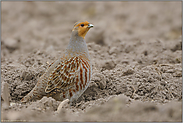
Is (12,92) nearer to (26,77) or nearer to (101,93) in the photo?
(26,77)

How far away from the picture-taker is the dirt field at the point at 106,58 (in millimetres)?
3031

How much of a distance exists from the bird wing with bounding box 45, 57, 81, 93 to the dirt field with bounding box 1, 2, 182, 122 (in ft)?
1.26

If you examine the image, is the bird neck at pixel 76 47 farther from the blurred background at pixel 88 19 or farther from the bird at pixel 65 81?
the blurred background at pixel 88 19

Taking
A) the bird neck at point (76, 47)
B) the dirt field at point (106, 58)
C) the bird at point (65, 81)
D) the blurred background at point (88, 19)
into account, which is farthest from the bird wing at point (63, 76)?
the blurred background at point (88, 19)

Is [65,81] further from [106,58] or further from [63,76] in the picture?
[106,58]

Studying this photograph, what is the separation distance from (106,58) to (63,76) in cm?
227

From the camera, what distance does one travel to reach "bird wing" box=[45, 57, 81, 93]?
3.85m

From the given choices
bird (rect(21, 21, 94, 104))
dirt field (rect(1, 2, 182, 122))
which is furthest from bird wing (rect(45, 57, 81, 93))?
dirt field (rect(1, 2, 182, 122))

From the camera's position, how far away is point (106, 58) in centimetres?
595

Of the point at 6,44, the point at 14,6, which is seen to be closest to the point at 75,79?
the point at 6,44

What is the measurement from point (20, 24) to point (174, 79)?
25.6ft

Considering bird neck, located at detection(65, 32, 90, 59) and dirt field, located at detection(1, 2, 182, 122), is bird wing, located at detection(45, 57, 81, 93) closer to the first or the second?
bird neck, located at detection(65, 32, 90, 59)

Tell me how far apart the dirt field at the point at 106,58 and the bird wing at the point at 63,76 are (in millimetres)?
386

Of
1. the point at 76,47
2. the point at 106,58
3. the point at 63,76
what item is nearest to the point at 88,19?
the point at 106,58
